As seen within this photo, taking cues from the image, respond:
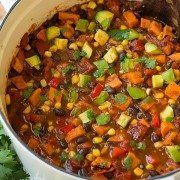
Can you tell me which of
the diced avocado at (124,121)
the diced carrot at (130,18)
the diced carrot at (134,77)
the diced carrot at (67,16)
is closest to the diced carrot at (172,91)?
the diced carrot at (134,77)

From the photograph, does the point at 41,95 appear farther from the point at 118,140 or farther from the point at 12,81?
the point at 118,140

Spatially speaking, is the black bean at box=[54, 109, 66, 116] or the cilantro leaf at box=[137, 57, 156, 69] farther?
the cilantro leaf at box=[137, 57, 156, 69]

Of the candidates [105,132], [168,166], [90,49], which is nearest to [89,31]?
[90,49]

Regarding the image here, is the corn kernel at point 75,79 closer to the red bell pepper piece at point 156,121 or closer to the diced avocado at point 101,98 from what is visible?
the diced avocado at point 101,98

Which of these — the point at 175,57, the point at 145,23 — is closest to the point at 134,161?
the point at 175,57

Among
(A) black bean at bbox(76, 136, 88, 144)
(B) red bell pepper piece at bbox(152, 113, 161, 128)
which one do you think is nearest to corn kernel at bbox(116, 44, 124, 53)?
(B) red bell pepper piece at bbox(152, 113, 161, 128)

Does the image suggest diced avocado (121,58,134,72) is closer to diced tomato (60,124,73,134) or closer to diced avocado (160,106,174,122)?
diced avocado (160,106,174,122)
